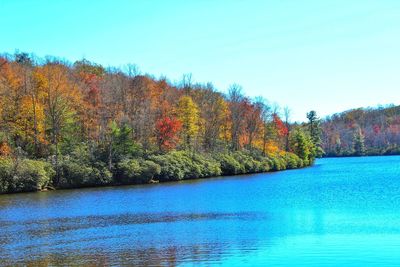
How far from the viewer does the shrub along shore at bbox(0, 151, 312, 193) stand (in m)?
58.5

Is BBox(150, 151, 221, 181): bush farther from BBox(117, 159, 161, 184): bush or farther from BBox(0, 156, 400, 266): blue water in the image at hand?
BBox(0, 156, 400, 266): blue water

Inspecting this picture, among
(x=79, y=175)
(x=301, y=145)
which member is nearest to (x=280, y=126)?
(x=301, y=145)

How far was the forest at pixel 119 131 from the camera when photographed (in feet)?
216

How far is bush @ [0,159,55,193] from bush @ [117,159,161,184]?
1193 cm

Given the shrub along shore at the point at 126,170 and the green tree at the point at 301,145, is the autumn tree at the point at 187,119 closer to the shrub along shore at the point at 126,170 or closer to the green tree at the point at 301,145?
the shrub along shore at the point at 126,170

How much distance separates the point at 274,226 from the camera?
27.8 metres

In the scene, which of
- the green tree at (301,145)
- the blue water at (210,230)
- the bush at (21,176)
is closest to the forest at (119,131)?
the bush at (21,176)

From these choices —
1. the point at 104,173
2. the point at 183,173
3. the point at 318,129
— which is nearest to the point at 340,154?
the point at 318,129

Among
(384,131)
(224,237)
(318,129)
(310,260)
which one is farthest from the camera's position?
(384,131)

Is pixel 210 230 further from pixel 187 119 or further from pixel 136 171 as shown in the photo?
pixel 187 119

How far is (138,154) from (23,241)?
4987cm

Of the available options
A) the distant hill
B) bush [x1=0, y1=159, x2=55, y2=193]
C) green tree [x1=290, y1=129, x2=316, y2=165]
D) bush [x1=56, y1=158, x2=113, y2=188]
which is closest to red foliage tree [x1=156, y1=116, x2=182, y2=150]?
bush [x1=56, y1=158, x2=113, y2=188]

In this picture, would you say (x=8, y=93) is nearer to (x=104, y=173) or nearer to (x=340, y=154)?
(x=104, y=173)

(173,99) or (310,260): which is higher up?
(173,99)
